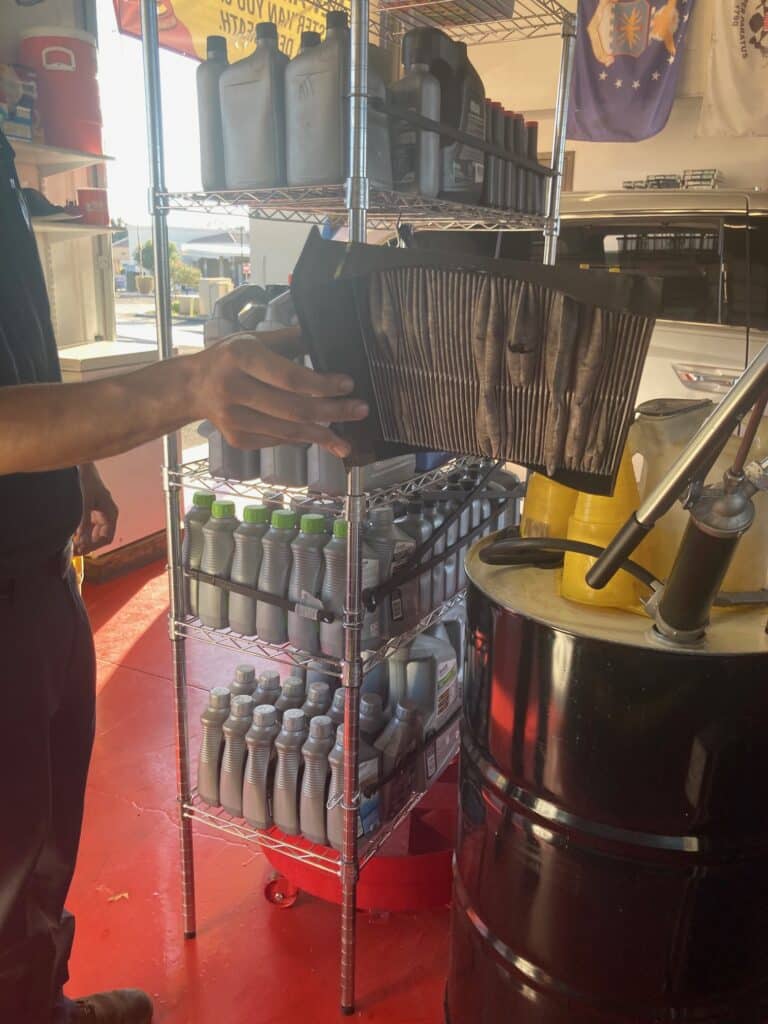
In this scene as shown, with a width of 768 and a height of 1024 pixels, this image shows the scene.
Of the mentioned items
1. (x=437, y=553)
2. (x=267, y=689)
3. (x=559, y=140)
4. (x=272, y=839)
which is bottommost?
(x=272, y=839)

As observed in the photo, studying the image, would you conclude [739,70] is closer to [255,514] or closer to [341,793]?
[255,514]

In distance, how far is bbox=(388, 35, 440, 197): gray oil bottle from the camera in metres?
1.54

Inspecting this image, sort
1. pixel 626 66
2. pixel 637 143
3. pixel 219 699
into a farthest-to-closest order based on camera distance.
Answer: pixel 637 143 → pixel 626 66 → pixel 219 699

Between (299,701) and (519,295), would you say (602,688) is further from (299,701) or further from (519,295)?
(299,701)

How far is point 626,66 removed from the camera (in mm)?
5113

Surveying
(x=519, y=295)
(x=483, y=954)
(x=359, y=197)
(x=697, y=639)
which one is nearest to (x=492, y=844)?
(x=483, y=954)

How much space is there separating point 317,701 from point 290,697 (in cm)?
9

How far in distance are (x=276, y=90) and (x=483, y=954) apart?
5.14 ft

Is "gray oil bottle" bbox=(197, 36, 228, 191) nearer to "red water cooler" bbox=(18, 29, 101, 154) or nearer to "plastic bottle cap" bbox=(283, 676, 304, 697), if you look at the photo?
"plastic bottle cap" bbox=(283, 676, 304, 697)

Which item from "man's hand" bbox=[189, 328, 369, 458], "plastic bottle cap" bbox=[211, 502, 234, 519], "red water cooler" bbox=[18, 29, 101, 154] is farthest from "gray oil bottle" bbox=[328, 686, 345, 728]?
"red water cooler" bbox=[18, 29, 101, 154]

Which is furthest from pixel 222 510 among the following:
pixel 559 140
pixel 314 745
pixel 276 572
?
pixel 559 140

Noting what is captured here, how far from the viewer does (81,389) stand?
0.85 m

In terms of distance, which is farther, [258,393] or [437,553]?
[437,553]

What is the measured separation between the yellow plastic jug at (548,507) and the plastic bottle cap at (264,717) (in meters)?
0.72
